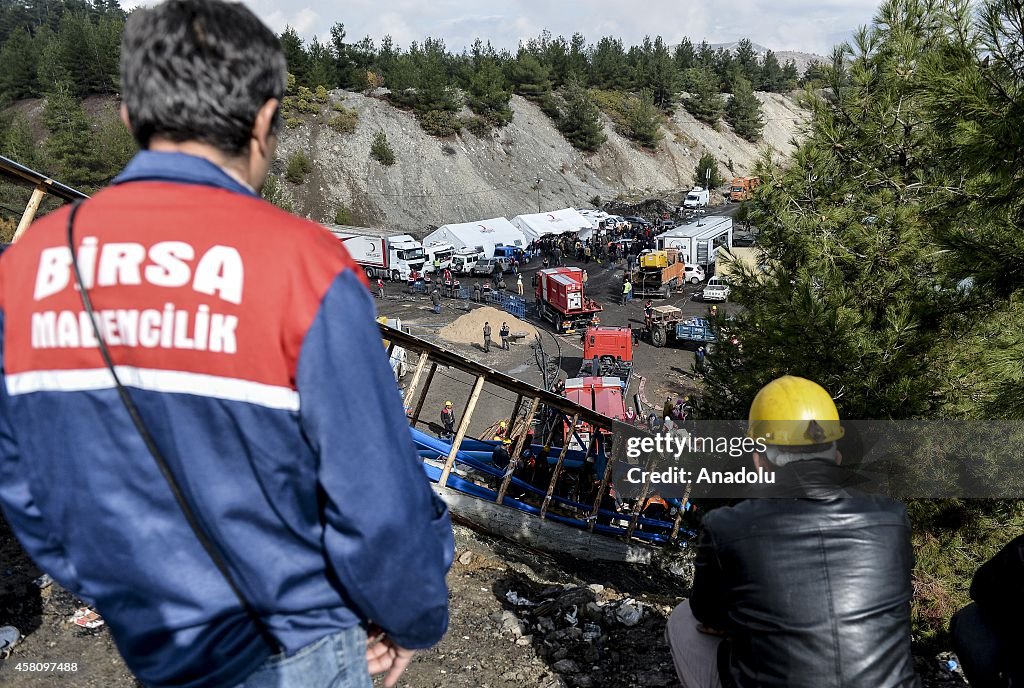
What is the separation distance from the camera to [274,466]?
120 cm

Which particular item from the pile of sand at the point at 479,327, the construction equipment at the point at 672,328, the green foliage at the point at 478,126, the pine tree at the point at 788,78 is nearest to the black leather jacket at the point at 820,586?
the construction equipment at the point at 672,328

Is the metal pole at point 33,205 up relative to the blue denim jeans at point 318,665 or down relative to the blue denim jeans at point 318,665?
up

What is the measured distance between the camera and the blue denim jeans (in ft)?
4.43

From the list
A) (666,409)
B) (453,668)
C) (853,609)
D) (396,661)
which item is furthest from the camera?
(666,409)

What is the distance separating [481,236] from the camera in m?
47.5

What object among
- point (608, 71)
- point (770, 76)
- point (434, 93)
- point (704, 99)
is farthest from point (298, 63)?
point (770, 76)

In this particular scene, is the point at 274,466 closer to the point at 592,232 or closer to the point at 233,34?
the point at 233,34

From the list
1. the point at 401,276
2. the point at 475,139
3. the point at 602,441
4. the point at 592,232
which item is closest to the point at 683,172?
the point at 475,139

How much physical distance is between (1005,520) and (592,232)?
5035cm

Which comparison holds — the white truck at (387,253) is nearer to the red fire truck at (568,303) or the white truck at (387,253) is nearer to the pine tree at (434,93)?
the red fire truck at (568,303)

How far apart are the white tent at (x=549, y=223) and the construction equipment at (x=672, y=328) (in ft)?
69.4

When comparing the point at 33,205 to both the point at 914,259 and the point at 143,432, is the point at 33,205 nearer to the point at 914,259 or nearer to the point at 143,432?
the point at 143,432

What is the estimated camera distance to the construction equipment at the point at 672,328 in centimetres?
3006

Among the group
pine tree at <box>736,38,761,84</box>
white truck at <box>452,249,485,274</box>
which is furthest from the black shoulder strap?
pine tree at <box>736,38,761,84</box>
